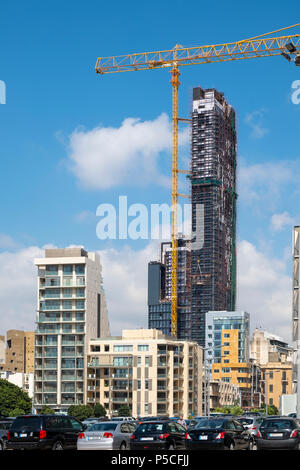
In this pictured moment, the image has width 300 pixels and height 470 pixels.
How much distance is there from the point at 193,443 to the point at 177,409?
115425 mm

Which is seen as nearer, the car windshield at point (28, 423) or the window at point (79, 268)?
the car windshield at point (28, 423)

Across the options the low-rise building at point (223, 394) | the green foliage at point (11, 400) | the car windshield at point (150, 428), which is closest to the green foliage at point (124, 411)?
the green foliage at point (11, 400)

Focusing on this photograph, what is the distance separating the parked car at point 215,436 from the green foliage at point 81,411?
329ft

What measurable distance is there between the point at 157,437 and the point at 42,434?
4567 mm

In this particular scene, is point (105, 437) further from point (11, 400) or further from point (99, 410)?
point (99, 410)

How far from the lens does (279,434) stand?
32.9 meters

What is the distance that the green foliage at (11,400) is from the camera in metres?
131

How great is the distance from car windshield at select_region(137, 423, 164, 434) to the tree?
10269 cm

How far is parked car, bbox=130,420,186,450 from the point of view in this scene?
1246 inches

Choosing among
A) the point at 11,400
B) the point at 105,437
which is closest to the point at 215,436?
the point at 105,437

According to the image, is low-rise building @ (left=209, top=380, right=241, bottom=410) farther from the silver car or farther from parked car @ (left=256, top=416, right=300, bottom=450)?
parked car @ (left=256, top=416, right=300, bottom=450)

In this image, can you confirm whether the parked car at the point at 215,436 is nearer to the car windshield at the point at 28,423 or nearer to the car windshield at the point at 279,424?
the car windshield at the point at 279,424
